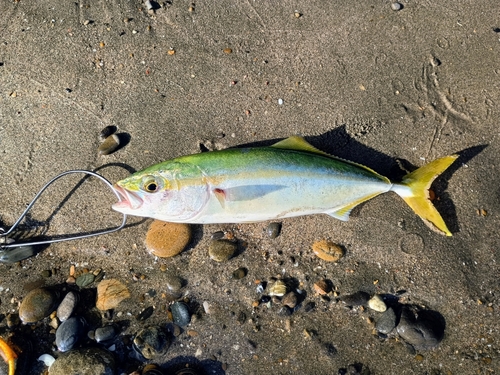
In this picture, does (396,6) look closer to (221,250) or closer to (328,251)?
(328,251)

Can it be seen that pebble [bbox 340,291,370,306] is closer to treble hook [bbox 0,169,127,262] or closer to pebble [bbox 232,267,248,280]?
pebble [bbox 232,267,248,280]

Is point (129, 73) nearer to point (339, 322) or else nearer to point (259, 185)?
point (259, 185)

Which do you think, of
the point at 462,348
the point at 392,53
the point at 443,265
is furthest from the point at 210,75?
the point at 462,348

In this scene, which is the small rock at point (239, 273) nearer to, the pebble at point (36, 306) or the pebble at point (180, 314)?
the pebble at point (180, 314)

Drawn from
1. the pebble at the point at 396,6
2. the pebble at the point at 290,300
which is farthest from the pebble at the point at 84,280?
the pebble at the point at 396,6

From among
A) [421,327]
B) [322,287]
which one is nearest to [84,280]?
[322,287]

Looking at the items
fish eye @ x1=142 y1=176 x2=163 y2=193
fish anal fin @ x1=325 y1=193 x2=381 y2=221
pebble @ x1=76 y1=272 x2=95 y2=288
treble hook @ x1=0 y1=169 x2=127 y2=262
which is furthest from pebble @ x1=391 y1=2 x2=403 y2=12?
pebble @ x1=76 y1=272 x2=95 y2=288
